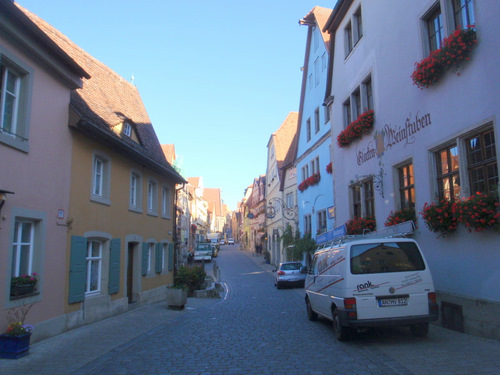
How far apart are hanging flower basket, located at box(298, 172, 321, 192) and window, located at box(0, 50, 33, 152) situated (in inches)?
666

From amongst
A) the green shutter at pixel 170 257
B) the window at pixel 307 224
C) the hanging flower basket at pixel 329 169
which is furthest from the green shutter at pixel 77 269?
Answer: the window at pixel 307 224

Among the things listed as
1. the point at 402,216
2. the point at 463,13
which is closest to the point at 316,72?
the point at 402,216

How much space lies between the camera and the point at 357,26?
49.1 feet

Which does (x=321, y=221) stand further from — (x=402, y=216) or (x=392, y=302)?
(x=392, y=302)

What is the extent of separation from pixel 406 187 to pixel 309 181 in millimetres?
13053

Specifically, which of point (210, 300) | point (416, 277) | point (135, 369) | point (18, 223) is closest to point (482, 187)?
point (416, 277)

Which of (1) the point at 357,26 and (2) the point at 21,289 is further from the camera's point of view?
(1) the point at 357,26

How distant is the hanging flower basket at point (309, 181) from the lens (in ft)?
76.8

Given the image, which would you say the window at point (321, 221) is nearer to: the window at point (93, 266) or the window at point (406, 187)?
the window at point (406, 187)

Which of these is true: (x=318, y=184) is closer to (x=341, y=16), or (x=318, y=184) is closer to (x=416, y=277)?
(x=341, y=16)

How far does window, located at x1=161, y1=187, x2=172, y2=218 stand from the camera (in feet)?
62.0

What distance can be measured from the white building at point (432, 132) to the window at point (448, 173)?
2 centimetres

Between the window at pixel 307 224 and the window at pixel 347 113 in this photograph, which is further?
the window at pixel 307 224

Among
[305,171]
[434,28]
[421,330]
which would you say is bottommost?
[421,330]
